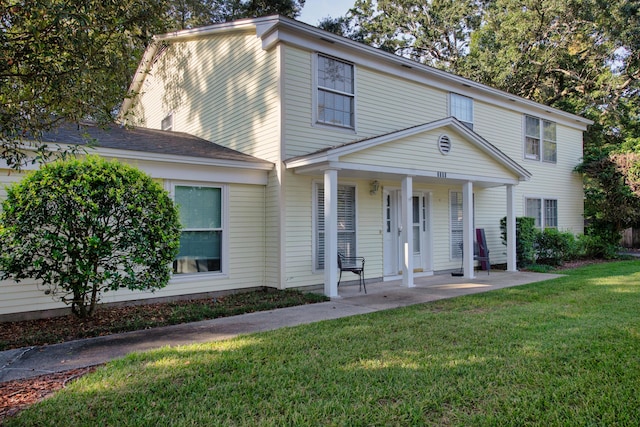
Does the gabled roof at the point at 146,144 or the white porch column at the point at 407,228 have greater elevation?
the gabled roof at the point at 146,144

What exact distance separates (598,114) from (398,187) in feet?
52.2

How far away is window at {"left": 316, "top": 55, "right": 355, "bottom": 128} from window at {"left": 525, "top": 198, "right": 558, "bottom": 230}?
800cm

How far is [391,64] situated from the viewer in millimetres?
10031

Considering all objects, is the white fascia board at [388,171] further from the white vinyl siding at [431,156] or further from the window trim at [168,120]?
the window trim at [168,120]

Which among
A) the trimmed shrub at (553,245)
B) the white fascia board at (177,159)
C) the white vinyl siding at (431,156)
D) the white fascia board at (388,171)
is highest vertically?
the white vinyl siding at (431,156)

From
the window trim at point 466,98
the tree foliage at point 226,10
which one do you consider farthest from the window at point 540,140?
the tree foliage at point 226,10

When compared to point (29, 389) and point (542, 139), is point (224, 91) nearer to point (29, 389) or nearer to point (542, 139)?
point (29, 389)

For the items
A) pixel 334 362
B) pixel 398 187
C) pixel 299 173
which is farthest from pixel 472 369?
pixel 398 187

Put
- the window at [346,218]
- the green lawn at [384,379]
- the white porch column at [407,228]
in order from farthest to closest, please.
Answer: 1. the window at [346,218]
2. the white porch column at [407,228]
3. the green lawn at [384,379]

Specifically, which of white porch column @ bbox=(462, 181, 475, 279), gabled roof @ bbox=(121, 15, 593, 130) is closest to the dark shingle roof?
gabled roof @ bbox=(121, 15, 593, 130)

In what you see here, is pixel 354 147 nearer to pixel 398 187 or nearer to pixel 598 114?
pixel 398 187

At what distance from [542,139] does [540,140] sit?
145 millimetres

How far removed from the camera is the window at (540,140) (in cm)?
1409

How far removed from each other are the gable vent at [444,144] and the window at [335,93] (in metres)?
1.99
